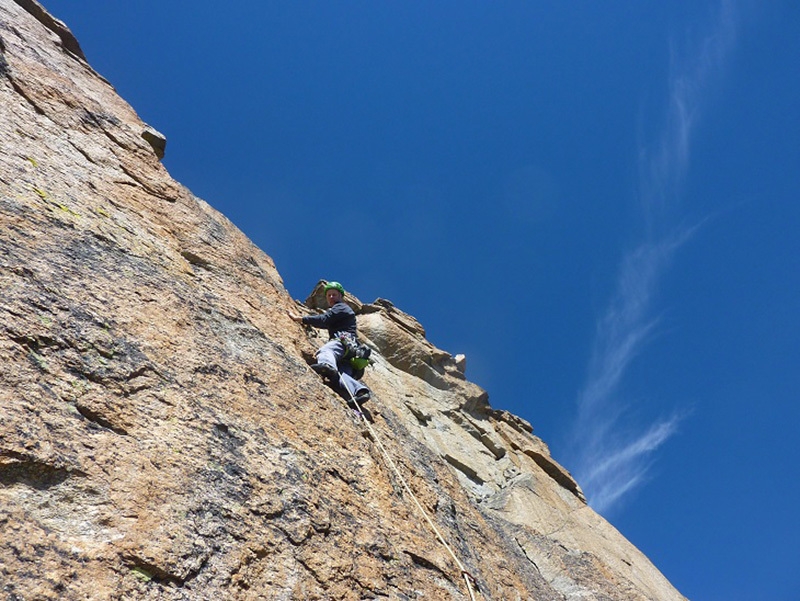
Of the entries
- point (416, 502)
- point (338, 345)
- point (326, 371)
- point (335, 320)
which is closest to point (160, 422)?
point (416, 502)

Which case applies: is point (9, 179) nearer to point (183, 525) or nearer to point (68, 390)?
point (68, 390)

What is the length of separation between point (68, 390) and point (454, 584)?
13.2 ft

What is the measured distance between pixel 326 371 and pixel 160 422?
325cm

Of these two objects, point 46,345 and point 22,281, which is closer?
point 46,345

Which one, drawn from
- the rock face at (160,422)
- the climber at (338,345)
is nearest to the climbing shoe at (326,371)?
the climber at (338,345)

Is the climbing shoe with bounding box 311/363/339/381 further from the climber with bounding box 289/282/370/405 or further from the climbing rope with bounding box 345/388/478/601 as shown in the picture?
the climbing rope with bounding box 345/388/478/601

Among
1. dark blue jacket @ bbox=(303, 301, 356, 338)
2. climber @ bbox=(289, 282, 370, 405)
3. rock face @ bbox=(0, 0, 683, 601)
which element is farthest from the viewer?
dark blue jacket @ bbox=(303, 301, 356, 338)

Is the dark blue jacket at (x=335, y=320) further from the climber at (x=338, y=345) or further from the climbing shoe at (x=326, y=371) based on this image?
the climbing shoe at (x=326, y=371)

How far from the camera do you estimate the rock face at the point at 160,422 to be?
3352 mm

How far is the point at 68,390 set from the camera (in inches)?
154

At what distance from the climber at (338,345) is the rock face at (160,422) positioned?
294 millimetres

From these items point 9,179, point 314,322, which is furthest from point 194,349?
point 314,322

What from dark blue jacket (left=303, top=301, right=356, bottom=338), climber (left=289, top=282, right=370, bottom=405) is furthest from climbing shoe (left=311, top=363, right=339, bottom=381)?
dark blue jacket (left=303, top=301, right=356, bottom=338)

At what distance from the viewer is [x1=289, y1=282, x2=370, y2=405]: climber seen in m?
7.45
